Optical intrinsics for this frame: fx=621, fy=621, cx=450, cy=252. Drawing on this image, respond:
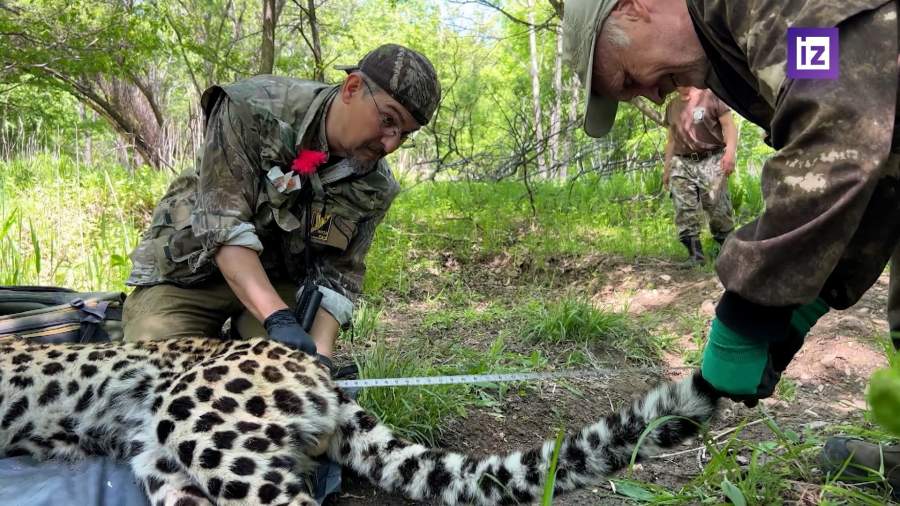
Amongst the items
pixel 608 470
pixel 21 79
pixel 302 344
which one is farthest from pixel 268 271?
pixel 21 79

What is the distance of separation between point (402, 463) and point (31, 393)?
182 centimetres

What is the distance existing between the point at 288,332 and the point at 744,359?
6.62 feet

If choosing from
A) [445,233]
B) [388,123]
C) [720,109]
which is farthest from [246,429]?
[720,109]

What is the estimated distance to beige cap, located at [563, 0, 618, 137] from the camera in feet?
7.00

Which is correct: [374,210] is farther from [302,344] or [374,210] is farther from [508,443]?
[508,443]

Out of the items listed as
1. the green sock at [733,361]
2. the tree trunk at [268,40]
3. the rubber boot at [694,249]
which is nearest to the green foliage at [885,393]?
the green sock at [733,361]

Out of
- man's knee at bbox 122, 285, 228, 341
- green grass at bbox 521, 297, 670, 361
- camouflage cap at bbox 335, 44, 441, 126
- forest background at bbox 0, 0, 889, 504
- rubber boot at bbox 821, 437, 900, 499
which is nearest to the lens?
rubber boot at bbox 821, 437, 900, 499

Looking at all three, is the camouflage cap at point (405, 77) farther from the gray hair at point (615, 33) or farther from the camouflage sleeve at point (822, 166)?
the camouflage sleeve at point (822, 166)

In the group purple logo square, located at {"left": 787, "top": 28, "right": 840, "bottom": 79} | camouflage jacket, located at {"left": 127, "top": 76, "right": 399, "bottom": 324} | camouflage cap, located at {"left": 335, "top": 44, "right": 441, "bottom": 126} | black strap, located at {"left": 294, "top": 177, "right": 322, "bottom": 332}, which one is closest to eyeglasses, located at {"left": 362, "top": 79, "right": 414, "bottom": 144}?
camouflage cap, located at {"left": 335, "top": 44, "right": 441, "bottom": 126}

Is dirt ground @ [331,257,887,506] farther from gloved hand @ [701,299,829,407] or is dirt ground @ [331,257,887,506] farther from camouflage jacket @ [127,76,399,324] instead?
camouflage jacket @ [127,76,399,324]

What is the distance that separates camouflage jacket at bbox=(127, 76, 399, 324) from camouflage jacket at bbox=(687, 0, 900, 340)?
239cm

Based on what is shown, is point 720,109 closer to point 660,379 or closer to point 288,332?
point 660,379

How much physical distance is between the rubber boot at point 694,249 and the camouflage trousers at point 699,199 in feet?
0.14

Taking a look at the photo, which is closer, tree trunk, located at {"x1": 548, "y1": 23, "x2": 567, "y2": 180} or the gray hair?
the gray hair
